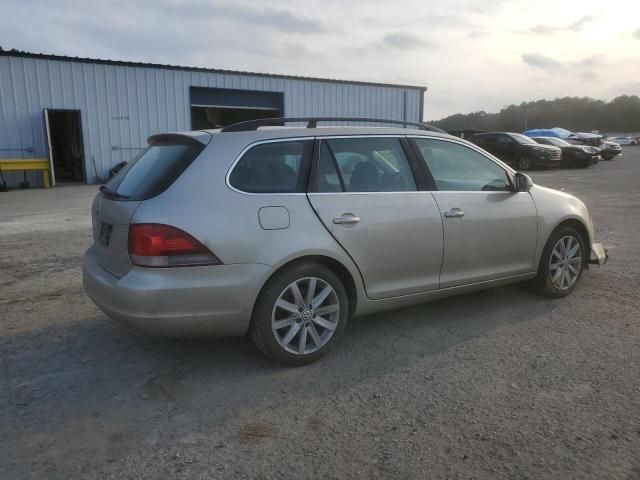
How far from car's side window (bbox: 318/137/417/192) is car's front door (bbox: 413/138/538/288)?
255mm

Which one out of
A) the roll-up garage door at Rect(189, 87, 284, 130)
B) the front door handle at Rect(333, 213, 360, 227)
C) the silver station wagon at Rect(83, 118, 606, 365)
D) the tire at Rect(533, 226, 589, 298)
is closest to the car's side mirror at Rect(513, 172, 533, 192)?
the silver station wagon at Rect(83, 118, 606, 365)

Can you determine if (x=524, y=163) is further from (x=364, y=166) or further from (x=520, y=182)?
(x=364, y=166)

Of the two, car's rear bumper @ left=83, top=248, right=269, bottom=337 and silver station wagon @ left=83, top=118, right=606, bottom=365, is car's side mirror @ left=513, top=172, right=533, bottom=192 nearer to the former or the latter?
silver station wagon @ left=83, top=118, right=606, bottom=365

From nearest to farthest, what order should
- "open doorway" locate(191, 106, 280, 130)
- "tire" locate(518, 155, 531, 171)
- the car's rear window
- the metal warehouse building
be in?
the car's rear window → the metal warehouse building → "tire" locate(518, 155, 531, 171) → "open doorway" locate(191, 106, 280, 130)

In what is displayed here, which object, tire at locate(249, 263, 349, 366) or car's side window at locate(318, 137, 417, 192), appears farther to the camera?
car's side window at locate(318, 137, 417, 192)

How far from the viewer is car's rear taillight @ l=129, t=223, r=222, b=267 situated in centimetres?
316

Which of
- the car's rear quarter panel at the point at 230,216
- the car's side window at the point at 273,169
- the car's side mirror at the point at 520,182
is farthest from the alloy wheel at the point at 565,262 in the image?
the car's side window at the point at 273,169

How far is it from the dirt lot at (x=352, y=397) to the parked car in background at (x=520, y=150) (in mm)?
18613

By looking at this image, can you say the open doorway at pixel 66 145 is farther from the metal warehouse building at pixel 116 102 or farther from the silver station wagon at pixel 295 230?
the silver station wagon at pixel 295 230

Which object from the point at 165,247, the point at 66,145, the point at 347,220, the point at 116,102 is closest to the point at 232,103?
the point at 116,102

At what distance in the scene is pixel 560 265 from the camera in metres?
4.99

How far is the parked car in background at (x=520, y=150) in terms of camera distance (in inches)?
872

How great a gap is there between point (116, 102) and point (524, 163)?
54.7ft

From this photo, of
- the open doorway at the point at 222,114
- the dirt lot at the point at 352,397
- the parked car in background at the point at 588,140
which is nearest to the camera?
the dirt lot at the point at 352,397
